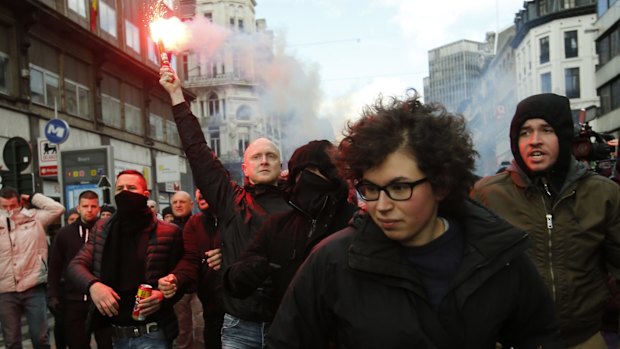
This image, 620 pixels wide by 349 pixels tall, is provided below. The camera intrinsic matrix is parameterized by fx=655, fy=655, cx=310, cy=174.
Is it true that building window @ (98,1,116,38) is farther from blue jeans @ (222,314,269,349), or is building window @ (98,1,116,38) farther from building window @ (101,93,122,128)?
blue jeans @ (222,314,269,349)

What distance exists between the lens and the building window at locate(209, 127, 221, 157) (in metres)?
53.9

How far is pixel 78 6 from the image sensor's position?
24.3m

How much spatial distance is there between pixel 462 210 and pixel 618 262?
4.99 ft

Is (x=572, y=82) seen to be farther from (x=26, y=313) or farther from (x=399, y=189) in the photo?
(x=399, y=189)

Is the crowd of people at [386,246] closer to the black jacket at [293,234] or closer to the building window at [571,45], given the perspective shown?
the black jacket at [293,234]

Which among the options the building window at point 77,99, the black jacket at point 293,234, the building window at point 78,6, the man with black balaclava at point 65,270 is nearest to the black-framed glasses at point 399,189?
the black jacket at point 293,234

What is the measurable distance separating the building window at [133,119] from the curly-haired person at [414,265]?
27400mm

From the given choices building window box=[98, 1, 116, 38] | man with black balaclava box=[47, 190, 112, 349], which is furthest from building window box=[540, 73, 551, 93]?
man with black balaclava box=[47, 190, 112, 349]

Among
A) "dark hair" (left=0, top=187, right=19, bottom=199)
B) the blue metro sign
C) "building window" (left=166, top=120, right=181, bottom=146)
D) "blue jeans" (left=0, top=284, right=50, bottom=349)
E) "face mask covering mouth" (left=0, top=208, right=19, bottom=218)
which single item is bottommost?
"blue jeans" (left=0, top=284, right=50, bottom=349)

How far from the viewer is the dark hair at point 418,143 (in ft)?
7.22

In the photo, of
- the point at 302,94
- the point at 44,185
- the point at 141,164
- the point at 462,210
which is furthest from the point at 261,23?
the point at 462,210

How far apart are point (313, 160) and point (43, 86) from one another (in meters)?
19.7

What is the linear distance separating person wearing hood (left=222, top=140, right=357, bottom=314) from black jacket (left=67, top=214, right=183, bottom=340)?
1117 mm

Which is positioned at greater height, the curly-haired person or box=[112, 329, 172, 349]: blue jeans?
the curly-haired person
